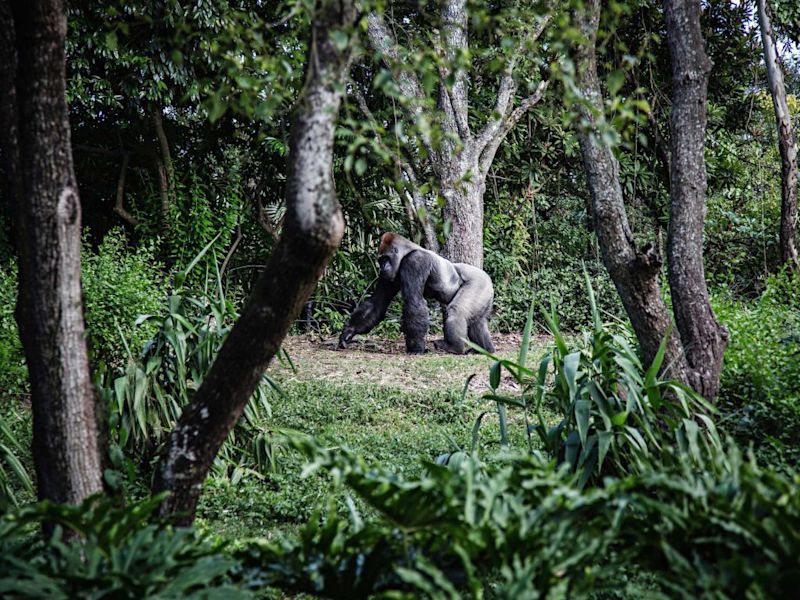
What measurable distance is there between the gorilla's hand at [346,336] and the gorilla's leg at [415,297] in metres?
0.66

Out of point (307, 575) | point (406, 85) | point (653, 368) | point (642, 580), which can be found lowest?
point (642, 580)

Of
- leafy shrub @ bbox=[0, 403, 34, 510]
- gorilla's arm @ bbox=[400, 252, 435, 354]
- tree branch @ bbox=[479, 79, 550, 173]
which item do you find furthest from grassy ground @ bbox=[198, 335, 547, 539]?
tree branch @ bbox=[479, 79, 550, 173]

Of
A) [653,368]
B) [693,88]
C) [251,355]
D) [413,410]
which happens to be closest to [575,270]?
[413,410]

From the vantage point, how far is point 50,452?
208 cm

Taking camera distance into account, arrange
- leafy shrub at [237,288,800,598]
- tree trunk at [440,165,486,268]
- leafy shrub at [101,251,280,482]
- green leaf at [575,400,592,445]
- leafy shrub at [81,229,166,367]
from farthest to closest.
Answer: tree trunk at [440,165,486,268] → leafy shrub at [81,229,166,367] → leafy shrub at [101,251,280,482] → green leaf at [575,400,592,445] → leafy shrub at [237,288,800,598]

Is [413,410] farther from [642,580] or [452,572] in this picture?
[452,572]

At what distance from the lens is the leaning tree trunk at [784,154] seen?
23.3 ft

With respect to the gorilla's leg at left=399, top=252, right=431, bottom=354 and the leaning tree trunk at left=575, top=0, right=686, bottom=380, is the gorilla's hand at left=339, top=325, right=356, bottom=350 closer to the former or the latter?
the gorilla's leg at left=399, top=252, right=431, bottom=354

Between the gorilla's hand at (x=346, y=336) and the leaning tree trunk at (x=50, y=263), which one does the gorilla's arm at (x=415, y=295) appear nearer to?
the gorilla's hand at (x=346, y=336)

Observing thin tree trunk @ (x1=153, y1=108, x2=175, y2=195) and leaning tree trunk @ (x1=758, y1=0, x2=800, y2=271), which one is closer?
leaning tree trunk @ (x1=758, y1=0, x2=800, y2=271)

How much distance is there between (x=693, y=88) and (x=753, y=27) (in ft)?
26.3

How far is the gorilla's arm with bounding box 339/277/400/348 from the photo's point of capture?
8.01 m

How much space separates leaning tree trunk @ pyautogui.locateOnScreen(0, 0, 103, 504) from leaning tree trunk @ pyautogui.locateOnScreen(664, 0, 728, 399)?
2.80 metres

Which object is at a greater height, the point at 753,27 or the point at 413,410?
the point at 753,27
